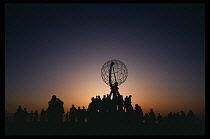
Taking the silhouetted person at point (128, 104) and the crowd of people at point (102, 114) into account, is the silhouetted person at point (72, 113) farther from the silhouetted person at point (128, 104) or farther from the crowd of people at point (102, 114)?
the silhouetted person at point (128, 104)

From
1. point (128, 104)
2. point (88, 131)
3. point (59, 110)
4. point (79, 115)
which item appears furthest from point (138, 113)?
point (59, 110)

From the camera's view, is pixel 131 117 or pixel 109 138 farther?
pixel 131 117

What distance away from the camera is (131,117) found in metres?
23.8

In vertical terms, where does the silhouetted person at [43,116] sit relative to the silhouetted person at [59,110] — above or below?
below

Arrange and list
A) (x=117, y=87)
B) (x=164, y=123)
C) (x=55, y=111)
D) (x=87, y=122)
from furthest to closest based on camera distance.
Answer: (x=117, y=87) → (x=164, y=123) → (x=87, y=122) → (x=55, y=111)

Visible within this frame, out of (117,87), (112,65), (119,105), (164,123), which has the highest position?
(112,65)

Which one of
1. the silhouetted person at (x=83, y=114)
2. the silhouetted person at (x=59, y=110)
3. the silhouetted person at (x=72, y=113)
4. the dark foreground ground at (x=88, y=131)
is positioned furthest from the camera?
the silhouetted person at (x=83, y=114)

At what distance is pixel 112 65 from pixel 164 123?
8.03 m

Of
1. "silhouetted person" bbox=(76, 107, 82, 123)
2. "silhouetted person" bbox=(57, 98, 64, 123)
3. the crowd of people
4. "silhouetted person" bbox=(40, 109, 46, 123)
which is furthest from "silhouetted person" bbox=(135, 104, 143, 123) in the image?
"silhouetted person" bbox=(40, 109, 46, 123)

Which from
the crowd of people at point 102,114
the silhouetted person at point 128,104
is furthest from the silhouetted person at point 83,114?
the silhouetted person at point 128,104

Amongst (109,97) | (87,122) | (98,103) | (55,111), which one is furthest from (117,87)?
(55,111)

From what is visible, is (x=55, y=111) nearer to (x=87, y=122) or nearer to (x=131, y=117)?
(x=87, y=122)

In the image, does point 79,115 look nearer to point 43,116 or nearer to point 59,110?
point 59,110

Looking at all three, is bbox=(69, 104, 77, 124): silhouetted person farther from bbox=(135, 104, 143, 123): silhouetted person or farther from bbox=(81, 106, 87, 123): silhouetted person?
bbox=(135, 104, 143, 123): silhouetted person
